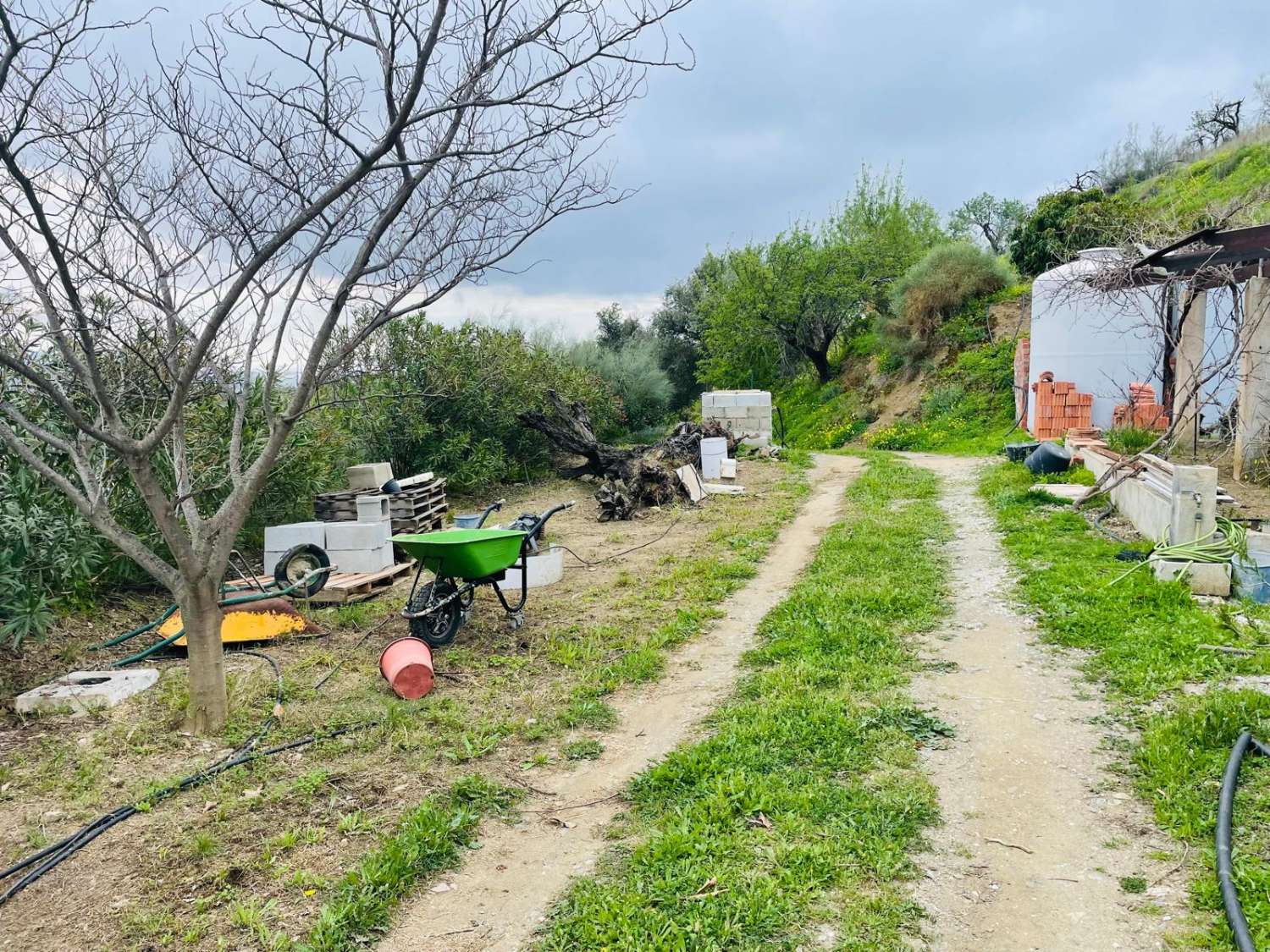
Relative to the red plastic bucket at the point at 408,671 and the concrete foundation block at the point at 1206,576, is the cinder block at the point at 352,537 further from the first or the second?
the concrete foundation block at the point at 1206,576

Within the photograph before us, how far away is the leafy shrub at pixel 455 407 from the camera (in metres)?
12.5

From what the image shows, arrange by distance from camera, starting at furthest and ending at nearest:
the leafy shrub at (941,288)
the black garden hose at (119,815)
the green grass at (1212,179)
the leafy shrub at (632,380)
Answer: the leafy shrub at (941,288) < the green grass at (1212,179) < the leafy shrub at (632,380) < the black garden hose at (119,815)

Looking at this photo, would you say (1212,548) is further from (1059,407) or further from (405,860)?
(1059,407)

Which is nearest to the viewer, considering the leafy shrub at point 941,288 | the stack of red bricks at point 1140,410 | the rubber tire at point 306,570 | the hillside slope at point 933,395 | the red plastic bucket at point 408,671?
the red plastic bucket at point 408,671

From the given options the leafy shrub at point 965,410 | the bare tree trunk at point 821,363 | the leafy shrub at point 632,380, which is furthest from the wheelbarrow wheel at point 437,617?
the bare tree trunk at point 821,363

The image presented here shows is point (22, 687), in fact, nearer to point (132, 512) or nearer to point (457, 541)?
point (132, 512)

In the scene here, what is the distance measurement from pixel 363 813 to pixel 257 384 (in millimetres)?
3273

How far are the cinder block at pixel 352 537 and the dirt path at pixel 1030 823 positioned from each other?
499cm

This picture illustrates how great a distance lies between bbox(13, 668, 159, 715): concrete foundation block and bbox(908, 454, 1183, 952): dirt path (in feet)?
14.7

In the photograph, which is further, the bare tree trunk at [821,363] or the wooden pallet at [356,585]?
the bare tree trunk at [821,363]

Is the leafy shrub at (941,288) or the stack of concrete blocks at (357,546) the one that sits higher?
the leafy shrub at (941,288)

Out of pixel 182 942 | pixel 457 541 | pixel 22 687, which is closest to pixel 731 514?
pixel 457 541

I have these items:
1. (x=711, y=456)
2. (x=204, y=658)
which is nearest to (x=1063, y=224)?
(x=711, y=456)

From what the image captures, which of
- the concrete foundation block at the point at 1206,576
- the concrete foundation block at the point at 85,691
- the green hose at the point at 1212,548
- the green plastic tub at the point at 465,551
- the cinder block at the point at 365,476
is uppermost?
the cinder block at the point at 365,476
